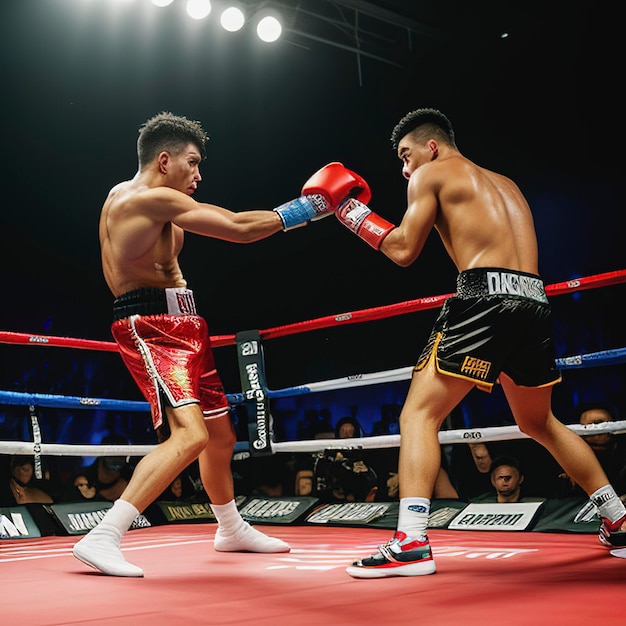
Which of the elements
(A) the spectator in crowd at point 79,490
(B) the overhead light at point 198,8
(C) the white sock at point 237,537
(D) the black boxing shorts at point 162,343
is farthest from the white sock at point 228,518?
(B) the overhead light at point 198,8

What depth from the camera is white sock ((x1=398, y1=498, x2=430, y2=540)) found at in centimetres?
172

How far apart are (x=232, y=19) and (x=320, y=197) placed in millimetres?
3233

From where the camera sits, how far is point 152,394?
2068 mm

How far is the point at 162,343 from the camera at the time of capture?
84.6 inches

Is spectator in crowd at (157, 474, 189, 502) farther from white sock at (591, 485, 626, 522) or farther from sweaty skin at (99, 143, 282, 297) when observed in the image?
white sock at (591, 485, 626, 522)

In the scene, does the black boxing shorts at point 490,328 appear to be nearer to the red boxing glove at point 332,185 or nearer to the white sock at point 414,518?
the white sock at point 414,518

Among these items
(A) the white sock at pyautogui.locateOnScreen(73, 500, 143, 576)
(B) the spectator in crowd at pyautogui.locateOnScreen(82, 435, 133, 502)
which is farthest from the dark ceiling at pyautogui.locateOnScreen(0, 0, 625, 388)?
(A) the white sock at pyautogui.locateOnScreen(73, 500, 143, 576)

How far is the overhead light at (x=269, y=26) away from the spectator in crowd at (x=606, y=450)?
11.6ft

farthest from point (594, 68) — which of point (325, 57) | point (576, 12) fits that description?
point (325, 57)

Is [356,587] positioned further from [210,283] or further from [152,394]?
[210,283]

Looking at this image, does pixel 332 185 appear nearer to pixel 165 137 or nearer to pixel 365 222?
pixel 365 222

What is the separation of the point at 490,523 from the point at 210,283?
13.9 feet

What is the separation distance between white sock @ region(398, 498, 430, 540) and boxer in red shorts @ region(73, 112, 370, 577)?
0.62m

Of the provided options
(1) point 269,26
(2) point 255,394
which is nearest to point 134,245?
(2) point 255,394
